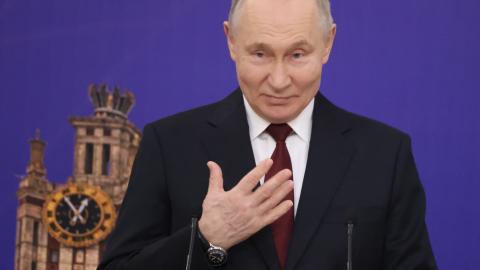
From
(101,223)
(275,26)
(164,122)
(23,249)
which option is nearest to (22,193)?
(23,249)

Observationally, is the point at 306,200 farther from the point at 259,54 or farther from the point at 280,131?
the point at 259,54

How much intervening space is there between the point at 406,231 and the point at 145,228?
2.64ft

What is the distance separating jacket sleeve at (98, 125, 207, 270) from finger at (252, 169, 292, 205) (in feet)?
0.92

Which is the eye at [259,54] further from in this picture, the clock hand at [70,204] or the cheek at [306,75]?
the clock hand at [70,204]

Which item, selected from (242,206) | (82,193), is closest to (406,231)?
(242,206)

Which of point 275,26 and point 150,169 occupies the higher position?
point 275,26

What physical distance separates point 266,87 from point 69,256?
5618 mm

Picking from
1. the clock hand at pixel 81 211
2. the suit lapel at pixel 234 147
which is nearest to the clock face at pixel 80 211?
the clock hand at pixel 81 211

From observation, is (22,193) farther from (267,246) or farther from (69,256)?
(267,246)

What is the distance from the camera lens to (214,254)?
2621 millimetres

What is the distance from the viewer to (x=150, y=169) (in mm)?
2834

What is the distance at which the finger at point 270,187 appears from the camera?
2551 mm

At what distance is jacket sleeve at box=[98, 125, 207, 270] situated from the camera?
2686 millimetres

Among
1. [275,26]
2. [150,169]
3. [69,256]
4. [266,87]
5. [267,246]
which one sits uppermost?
[275,26]
